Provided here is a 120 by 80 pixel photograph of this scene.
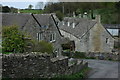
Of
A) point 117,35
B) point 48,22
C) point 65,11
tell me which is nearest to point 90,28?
point 48,22

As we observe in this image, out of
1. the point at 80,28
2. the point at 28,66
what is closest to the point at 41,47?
the point at 28,66

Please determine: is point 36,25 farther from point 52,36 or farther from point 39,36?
point 52,36

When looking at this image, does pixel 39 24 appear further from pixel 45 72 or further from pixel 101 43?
pixel 101 43

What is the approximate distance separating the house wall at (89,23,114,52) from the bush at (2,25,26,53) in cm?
1560

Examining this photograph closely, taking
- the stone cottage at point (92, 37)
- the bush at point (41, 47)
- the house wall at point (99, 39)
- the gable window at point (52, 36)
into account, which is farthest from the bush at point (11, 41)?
the house wall at point (99, 39)

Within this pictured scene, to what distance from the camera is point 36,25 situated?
19.6m

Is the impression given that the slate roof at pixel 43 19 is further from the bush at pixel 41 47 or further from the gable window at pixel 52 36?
the bush at pixel 41 47

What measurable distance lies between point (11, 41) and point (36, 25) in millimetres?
4481

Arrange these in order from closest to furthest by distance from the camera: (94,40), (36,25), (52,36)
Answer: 1. (36,25)
2. (52,36)
3. (94,40)

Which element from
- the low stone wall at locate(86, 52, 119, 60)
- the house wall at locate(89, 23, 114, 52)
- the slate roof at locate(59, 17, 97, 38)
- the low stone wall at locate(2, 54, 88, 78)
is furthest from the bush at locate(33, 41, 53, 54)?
the house wall at locate(89, 23, 114, 52)

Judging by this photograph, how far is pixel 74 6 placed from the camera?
4481cm

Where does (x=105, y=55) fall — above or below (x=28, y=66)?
below

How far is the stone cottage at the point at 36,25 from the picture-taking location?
18688 mm

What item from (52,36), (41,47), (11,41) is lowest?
(41,47)
